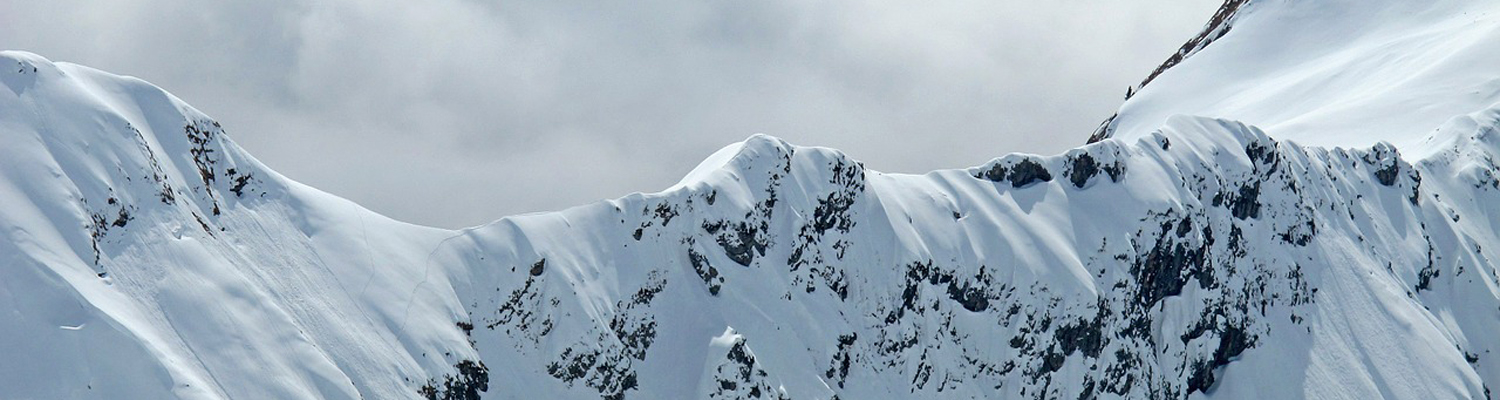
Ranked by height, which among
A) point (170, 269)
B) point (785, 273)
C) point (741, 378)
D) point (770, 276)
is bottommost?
point (741, 378)

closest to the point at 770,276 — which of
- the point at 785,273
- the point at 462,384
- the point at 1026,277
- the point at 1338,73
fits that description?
the point at 785,273

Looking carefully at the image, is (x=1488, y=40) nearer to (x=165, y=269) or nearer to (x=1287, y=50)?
(x=1287, y=50)

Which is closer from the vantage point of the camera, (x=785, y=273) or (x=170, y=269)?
(x=170, y=269)

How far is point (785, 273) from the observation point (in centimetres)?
11169

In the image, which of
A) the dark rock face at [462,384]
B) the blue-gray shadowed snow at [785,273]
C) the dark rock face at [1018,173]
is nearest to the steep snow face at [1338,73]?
the blue-gray shadowed snow at [785,273]

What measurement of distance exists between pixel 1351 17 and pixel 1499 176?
41378 mm

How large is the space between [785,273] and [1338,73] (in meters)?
78.4

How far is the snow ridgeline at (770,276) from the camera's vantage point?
294ft

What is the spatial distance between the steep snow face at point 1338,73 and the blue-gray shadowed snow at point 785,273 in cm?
128

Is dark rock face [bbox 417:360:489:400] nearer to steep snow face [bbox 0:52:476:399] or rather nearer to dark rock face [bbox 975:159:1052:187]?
steep snow face [bbox 0:52:476:399]

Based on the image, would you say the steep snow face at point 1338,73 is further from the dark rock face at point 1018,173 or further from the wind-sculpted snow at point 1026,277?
the dark rock face at point 1018,173

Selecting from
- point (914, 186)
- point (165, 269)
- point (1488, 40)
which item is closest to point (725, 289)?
point (914, 186)

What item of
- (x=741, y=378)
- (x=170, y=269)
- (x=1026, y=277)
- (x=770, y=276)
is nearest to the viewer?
(x=170, y=269)

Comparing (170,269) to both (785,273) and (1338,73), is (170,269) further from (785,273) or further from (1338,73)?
(1338,73)
